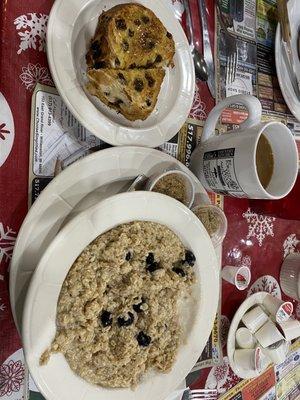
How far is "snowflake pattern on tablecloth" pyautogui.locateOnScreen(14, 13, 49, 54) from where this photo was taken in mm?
869

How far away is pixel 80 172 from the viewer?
897 mm

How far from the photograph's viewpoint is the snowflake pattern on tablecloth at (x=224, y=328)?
1.25 m

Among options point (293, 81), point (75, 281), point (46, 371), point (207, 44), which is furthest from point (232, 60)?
point (46, 371)

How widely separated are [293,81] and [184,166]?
599 mm

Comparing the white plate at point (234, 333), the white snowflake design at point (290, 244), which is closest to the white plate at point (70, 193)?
A: the white plate at point (234, 333)

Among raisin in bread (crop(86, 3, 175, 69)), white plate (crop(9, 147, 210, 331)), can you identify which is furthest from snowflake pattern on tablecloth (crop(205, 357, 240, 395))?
raisin in bread (crop(86, 3, 175, 69))

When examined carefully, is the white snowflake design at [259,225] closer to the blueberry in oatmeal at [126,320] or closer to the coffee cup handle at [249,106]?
the coffee cup handle at [249,106]

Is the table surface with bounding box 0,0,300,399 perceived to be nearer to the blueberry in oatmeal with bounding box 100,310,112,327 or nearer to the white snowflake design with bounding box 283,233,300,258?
the blueberry in oatmeal with bounding box 100,310,112,327

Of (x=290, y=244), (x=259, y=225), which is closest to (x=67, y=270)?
(x=259, y=225)

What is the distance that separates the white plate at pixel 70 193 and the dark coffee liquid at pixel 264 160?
8.5 inches

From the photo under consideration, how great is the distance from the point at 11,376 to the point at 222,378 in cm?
66

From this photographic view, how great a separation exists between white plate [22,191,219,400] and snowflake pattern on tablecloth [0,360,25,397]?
0.41 ft

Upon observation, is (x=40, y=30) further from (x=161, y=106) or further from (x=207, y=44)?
(x=207, y=44)

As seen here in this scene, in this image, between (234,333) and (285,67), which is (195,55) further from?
(234,333)
